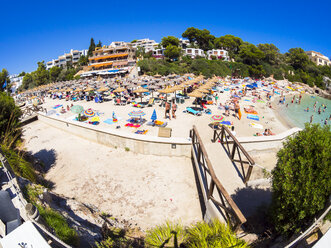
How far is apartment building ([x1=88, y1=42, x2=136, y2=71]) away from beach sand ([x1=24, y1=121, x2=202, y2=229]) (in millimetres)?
46096

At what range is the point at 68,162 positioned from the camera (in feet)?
30.6

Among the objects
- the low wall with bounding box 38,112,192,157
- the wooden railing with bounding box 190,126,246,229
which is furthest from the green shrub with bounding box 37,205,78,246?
the low wall with bounding box 38,112,192,157

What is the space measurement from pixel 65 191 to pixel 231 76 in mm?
57222

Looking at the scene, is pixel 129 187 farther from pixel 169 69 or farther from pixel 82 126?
pixel 169 69

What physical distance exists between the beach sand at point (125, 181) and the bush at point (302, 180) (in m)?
3.16

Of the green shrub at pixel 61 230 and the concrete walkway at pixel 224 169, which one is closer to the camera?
the green shrub at pixel 61 230

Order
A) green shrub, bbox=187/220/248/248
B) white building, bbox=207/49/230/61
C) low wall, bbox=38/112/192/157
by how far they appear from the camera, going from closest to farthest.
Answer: green shrub, bbox=187/220/248/248 → low wall, bbox=38/112/192/157 → white building, bbox=207/49/230/61

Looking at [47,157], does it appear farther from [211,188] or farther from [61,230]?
[211,188]

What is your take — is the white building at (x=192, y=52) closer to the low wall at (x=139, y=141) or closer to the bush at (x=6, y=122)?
the low wall at (x=139, y=141)

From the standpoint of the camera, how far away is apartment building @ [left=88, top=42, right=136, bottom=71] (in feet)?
170

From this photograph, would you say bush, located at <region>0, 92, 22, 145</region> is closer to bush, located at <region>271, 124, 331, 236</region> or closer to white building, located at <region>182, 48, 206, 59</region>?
bush, located at <region>271, 124, 331, 236</region>

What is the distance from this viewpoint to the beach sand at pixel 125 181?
6145 mm

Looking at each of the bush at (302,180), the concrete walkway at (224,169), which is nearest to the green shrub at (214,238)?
the bush at (302,180)

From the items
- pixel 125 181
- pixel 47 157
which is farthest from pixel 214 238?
pixel 47 157
